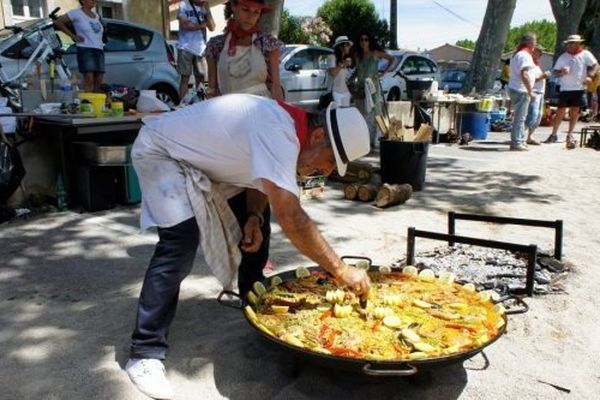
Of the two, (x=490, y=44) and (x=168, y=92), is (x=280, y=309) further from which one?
(x=490, y=44)

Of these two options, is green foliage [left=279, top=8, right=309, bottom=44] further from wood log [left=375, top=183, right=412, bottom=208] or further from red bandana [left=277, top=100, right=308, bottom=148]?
red bandana [left=277, top=100, right=308, bottom=148]

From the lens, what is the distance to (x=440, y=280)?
3.17m

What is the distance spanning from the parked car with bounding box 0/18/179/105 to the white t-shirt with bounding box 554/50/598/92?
7.10 metres

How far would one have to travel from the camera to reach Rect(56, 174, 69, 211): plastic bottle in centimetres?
578

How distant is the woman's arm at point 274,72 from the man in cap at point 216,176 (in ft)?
6.75

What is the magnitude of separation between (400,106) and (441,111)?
183 centimetres

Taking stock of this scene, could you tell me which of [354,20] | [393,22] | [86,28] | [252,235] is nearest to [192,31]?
[86,28]

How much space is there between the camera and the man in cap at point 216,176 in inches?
93.4

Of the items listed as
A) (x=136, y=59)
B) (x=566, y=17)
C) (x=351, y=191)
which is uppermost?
(x=566, y=17)

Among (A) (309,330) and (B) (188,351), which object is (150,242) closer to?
(B) (188,351)

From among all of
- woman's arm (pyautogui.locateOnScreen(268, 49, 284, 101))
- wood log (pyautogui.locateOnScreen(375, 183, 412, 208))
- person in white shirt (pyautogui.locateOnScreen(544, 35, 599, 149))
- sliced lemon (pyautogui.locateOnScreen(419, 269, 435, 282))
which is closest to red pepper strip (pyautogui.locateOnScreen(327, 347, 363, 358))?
sliced lemon (pyautogui.locateOnScreen(419, 269, 435, 282))

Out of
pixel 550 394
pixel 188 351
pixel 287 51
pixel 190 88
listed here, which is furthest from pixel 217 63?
pixel 287 51

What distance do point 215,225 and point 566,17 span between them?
19801 mm

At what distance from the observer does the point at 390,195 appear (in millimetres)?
6105
